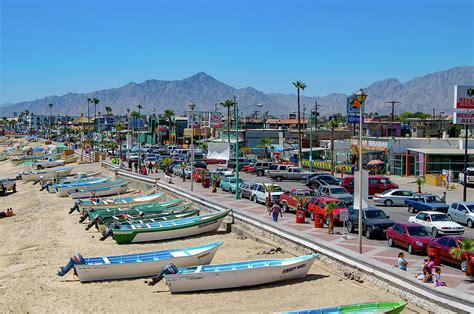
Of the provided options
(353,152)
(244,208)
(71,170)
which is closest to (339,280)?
(244,208)

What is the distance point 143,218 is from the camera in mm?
34312

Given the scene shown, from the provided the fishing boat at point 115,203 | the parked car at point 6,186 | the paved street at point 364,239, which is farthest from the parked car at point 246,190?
the parked car at point 6,186

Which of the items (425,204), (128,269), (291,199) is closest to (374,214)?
(291,199)

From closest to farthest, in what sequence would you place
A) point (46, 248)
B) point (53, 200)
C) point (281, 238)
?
point (281, 238), point (46, 248), point (53, 200)

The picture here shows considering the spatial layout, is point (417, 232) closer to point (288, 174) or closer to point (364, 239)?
point (364, 239)

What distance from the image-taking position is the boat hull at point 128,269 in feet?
74.1

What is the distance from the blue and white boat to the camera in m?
51.8

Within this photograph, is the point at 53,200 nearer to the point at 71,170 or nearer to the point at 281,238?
the point at 71,170

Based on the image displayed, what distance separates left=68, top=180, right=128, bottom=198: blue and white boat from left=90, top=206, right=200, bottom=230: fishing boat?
55.2 feet

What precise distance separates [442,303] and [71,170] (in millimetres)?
66234

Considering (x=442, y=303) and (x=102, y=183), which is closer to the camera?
(x=442, y=303)

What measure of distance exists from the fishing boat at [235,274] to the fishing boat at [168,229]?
9.20 m

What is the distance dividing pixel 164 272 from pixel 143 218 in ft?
44.5

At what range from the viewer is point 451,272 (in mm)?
20344
